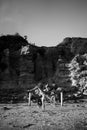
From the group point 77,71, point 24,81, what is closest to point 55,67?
point 77,71

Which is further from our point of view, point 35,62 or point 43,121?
point 35,62

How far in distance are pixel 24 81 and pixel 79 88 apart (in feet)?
46.4

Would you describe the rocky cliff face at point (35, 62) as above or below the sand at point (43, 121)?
Result: above

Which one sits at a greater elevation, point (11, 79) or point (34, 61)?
point (34, 61)

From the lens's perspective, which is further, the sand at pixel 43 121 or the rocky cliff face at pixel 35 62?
the rocky cliff face at pixel 35 62

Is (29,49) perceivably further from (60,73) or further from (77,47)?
(77,47)

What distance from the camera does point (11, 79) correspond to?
42.6 m

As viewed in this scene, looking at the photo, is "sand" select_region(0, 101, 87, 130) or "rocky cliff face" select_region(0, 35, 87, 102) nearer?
"sand" select_region(0, 101, 87, 130)

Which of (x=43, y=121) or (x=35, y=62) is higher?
(x=35, y=62)

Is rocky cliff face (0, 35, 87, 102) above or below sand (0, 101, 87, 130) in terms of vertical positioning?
above

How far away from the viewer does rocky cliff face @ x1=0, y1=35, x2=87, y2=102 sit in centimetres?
4269

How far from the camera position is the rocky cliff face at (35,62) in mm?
42688


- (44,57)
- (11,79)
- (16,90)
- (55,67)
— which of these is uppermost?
(44,57)

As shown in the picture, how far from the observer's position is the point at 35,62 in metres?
47.5
